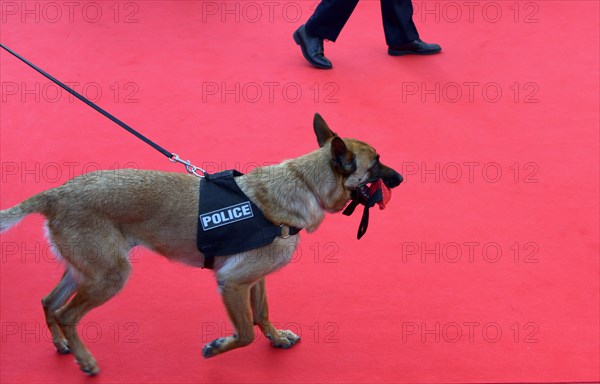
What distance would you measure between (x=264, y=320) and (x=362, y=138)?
207 cm

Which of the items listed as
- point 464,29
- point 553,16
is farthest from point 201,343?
point 553,16

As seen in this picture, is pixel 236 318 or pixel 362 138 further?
pixel 362 138

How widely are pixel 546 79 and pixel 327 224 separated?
2.72 m

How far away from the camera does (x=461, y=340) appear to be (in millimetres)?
3471

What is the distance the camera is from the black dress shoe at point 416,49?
6270mm

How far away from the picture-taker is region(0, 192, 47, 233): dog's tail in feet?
9.96

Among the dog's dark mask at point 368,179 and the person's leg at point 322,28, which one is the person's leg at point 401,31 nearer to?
the person's leg at point 322,28

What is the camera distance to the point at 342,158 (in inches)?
120
